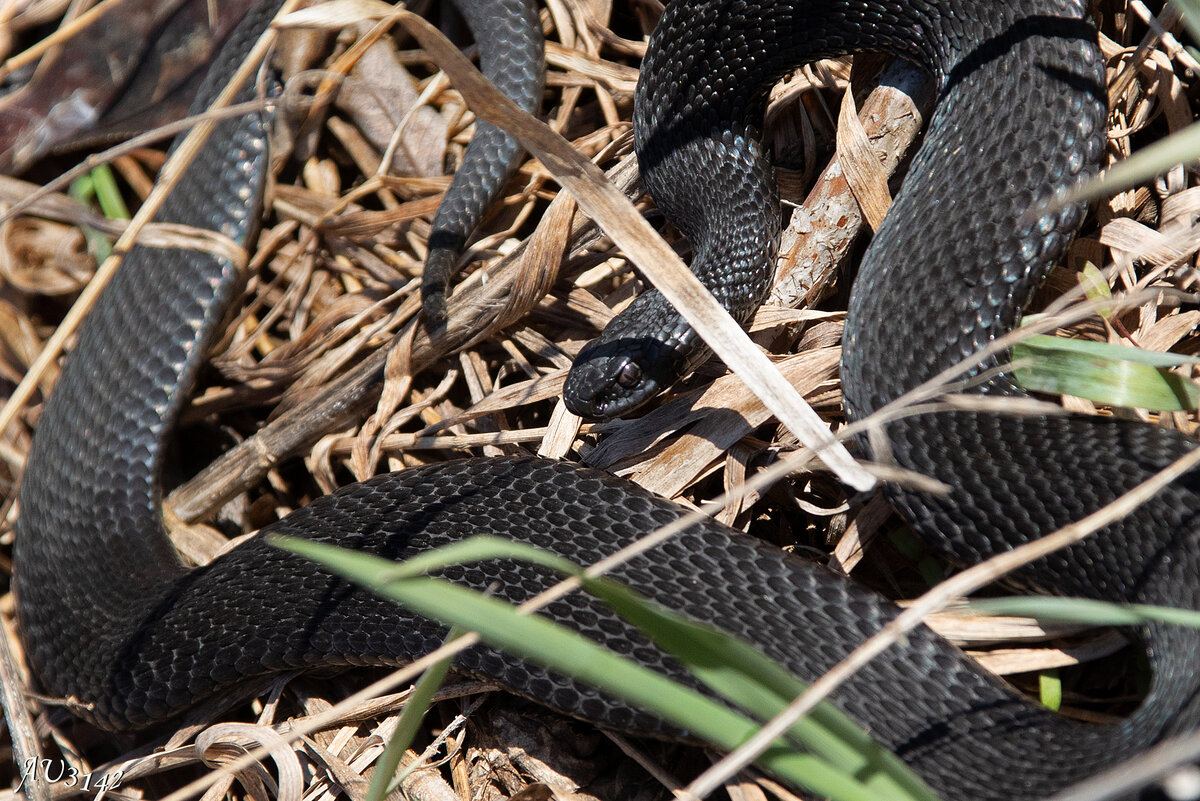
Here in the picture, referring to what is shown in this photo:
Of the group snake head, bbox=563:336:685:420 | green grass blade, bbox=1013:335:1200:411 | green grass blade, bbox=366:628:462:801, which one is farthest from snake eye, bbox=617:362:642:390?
green grass blade, bbox=366:628:462:801

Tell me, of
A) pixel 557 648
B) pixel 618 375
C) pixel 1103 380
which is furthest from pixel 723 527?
pixel 557 648

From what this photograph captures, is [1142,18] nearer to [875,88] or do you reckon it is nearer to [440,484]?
[875,88]

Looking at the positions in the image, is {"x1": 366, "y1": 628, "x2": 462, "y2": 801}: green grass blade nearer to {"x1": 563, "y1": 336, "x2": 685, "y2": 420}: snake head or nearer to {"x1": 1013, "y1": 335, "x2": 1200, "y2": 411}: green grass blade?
{"x1": 563, "y1": 336, "x2": 685, "y2": 420}: snake head

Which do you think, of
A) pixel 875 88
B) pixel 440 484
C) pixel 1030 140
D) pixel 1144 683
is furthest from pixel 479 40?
pixel 1144 683

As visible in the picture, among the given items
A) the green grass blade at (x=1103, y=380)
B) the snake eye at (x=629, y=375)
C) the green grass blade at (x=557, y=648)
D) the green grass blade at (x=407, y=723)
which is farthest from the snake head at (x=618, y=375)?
the green grass blade at (x=557, y=648)

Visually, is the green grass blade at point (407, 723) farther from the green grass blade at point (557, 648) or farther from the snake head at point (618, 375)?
the snake head at point (618, 375)

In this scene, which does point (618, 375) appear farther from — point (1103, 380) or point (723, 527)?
point (1103, 380)
